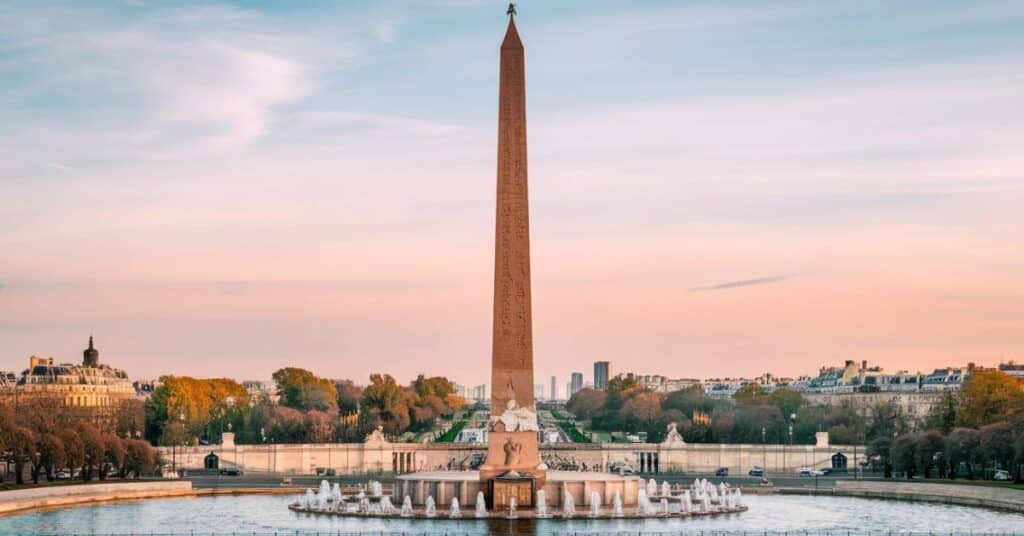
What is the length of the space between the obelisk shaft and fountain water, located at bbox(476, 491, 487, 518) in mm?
3006

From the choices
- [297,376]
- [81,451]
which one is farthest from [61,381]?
[81,451]

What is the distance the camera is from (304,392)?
6058 inches

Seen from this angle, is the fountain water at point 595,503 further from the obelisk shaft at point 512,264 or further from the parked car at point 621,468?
the parked car at point 621,468

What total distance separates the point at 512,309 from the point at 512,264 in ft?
4.83

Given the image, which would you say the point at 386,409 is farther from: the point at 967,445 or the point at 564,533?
the point at 564,533

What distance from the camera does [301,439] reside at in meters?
113

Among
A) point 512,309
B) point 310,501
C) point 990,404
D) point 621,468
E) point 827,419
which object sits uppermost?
point 512,309

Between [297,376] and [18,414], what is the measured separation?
83.0 m

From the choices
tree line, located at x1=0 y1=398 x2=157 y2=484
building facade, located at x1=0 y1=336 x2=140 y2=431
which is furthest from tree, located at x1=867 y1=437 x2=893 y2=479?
building facade, located at x1=0 y1=336 x2=140 y2=431

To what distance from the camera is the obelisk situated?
57344 mm

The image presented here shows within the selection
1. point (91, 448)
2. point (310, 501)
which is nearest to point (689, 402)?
point (91, 448)

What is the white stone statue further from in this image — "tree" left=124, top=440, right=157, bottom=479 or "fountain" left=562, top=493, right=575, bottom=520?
"tree" left=124, top=440, right=157, bottom=479

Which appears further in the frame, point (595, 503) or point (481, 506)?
point (595, 503)

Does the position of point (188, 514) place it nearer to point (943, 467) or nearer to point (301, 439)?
point (943, 467)
